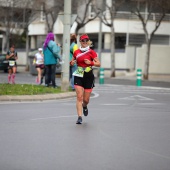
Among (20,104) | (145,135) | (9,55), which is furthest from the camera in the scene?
(9,55)

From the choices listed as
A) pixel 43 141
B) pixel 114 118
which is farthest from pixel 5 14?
pixel 43 141

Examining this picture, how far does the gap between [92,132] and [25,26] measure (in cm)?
4346

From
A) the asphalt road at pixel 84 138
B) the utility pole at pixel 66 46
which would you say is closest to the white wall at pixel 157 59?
the utility pole at pixel 66 46

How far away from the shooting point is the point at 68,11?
1934cm

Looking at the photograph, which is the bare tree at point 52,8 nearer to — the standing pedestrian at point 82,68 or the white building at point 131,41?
the white building at point 131,41

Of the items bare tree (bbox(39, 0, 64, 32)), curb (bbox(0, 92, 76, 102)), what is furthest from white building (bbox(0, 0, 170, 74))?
curb (bbox(0, 92, 76, 102))

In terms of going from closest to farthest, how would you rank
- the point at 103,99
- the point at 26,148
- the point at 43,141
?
the point at 26,148 < the point at 43,141 < the point at 103,99

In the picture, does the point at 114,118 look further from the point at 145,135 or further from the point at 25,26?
the point at 25,26

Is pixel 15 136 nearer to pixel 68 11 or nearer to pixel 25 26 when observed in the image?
pixel 68 11

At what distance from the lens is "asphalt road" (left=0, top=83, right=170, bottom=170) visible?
7578mm

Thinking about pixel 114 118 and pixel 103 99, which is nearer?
pixel 114 118

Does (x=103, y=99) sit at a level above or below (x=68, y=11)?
below

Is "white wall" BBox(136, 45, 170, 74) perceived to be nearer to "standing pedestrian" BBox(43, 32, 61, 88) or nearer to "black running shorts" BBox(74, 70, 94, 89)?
"standing pedestrian" BBox(43, 32, 61, 88)

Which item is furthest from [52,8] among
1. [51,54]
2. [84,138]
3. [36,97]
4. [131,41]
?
[84,138]
